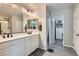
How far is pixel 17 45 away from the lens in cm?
218

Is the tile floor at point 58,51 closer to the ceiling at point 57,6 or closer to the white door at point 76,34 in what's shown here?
the white door at point 76,34

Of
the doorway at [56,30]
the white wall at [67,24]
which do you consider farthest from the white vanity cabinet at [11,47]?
the white wall at [67,24]

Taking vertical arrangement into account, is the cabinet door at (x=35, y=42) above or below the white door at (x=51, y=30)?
below

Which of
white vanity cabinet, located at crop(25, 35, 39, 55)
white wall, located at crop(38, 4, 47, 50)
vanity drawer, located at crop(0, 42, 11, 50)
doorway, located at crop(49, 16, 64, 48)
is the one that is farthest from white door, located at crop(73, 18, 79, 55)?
vanity drawer, located at crop(0, 42, 11, 50)

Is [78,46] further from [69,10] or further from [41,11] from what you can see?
[41,11]

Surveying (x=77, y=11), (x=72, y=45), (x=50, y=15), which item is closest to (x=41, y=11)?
(x=50, y=15)

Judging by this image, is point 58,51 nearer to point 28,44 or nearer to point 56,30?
point 56,30

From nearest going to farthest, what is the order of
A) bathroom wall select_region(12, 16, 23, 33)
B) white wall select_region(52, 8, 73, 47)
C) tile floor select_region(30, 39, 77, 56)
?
1. tile floor select_region(30, 39, 77, 56)
2. white wall select_region(52, 8, 73, 47)
3. bathroom wall select_region(12, 16, 23, 33)

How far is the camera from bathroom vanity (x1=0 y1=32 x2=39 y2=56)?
1869mm

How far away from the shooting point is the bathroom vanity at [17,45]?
187 cm

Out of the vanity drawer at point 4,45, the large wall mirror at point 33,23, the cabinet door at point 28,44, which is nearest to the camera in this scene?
the vanity drawer at point 4,45

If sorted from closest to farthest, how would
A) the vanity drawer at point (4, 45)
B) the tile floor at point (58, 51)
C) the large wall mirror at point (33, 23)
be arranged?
1. the vanity drawer at point (4, 45)
2. the tile floor at point (58, 51)
3. the large wall mirror at point (33, 23)

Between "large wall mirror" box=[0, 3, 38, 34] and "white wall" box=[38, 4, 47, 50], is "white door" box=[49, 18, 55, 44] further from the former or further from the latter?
"large wall mirror" box=[0, 3, 38, 34]

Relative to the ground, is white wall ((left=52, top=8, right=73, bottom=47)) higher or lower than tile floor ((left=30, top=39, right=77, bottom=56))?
higher
